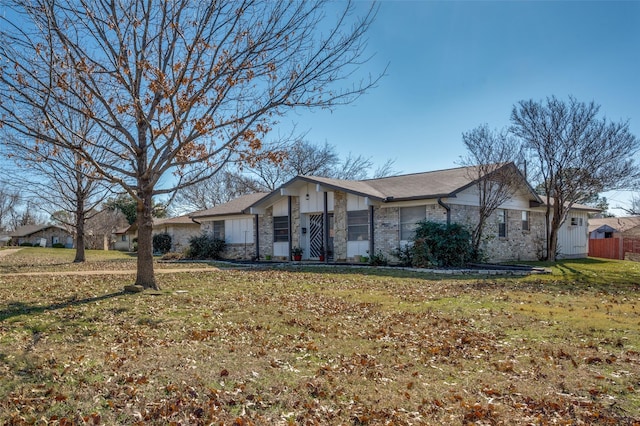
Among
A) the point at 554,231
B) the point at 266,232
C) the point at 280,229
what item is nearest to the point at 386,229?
the point at 280,229

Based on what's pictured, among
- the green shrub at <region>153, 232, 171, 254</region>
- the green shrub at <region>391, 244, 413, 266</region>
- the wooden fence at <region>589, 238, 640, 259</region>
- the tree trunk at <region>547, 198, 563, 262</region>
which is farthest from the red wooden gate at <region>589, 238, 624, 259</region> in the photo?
the green shrub at <region>153, 232, 171, 254</region>

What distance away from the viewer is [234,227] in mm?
26047

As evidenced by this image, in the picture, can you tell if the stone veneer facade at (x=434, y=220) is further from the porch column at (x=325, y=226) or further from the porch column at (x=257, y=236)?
the porch column at (x=325, y=226)

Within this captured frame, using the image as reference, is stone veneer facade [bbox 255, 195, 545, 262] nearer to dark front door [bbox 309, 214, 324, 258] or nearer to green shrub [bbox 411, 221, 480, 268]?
dark front door [bbox 309, 214, 324, 258]

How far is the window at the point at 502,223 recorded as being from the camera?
20.8 meters

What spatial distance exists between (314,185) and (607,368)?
17.2 metres

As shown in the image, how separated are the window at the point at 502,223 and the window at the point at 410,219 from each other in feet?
14.5

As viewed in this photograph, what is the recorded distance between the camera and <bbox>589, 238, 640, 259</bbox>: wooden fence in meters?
30.5

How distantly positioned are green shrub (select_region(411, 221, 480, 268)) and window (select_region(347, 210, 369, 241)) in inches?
131

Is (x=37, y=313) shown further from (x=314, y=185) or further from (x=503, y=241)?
(x=503, y=241)

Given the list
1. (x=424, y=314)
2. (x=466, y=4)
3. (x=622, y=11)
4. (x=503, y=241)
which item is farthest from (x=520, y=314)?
(x=503, y=241)

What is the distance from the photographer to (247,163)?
10500 mm

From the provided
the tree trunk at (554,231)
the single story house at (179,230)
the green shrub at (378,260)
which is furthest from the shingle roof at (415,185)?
the single story house at (179,230)

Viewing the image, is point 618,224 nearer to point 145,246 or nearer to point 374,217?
point 374,217
